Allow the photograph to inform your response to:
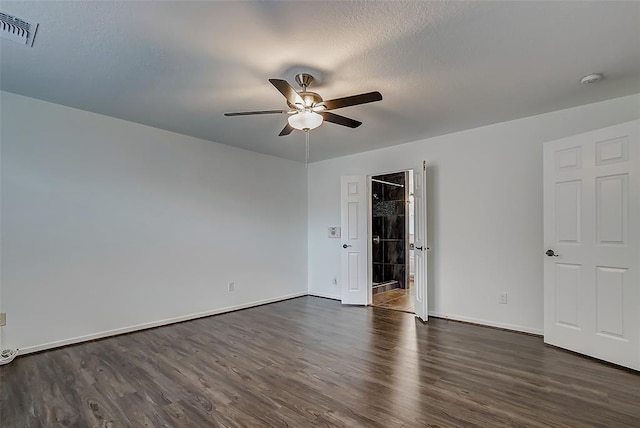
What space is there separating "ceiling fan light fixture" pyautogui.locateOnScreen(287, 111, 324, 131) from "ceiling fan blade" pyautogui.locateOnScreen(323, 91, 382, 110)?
136 mm

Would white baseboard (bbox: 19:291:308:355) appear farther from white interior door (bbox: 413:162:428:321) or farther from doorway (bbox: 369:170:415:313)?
Answer: doorway (bbox: 369:170:415:313)

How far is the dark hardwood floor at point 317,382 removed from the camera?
A: 6.79 feet

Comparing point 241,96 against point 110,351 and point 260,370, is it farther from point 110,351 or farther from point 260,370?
point 110,351

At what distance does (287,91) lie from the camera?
2352mm

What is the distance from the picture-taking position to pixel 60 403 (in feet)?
7.39

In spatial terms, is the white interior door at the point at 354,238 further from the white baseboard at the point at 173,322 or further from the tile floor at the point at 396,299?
the white baseboard at the point at 173,322

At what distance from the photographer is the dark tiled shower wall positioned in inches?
265

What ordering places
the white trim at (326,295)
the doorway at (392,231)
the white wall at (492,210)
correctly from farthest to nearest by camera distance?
1. the doorway at (392,231)
2. the white trim at (326,295)
3. the white wall at (492,210)

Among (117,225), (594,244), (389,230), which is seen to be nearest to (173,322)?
(117,225)

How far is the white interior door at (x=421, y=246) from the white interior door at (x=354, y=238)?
1.03 meters

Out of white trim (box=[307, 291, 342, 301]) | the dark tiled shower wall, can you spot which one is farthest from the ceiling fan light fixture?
the dark tiled shower wall

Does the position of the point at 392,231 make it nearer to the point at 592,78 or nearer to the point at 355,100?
the point at 592,78

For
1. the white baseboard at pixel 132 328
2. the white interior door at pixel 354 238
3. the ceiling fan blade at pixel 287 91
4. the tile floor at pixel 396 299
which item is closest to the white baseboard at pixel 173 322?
the white baseboard at pixel 132 328

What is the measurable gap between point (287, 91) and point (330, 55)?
42 cm
